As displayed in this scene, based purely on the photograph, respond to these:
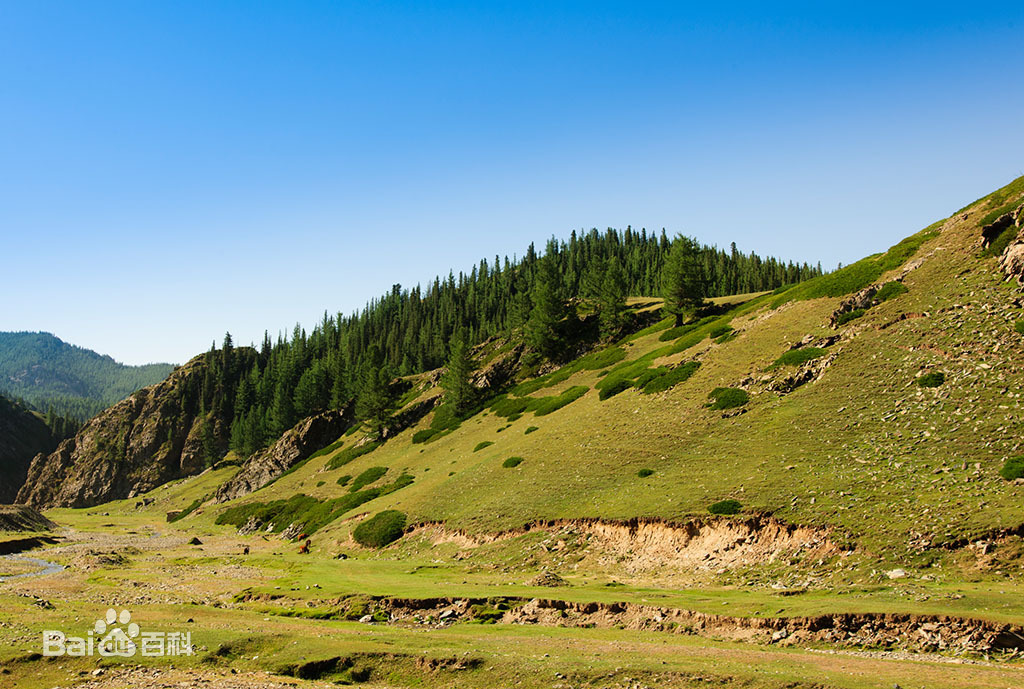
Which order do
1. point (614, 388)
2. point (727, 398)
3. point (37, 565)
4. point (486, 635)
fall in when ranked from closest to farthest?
point (486, 635)
point (727, 398)
point (37, 565)
point (614, 388)

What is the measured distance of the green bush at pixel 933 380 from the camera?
35.4 metres

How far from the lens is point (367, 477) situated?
7481 centimetres

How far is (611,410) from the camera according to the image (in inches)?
2137

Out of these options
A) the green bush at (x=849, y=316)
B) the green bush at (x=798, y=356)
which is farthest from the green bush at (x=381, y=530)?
the green bush at (x=849, y=316)

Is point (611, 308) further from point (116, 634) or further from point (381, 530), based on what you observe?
point (116, 634)

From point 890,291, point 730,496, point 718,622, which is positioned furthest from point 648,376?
point 718,622

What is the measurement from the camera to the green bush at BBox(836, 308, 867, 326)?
154 feet

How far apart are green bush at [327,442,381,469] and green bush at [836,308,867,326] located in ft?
238

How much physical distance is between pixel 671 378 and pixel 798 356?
1158 centimetres

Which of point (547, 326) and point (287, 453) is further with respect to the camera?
point (287, 453)

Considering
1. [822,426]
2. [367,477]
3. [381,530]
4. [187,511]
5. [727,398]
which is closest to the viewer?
[822,426]

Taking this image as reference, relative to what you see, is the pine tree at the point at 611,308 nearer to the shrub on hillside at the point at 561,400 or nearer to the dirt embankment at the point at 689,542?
the shrub on hillside at the point at 561,400

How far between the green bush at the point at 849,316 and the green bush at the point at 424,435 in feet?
188

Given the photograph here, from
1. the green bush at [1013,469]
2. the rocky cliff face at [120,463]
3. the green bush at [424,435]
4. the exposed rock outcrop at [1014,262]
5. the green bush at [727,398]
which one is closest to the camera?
the green bush at [1013,469]
